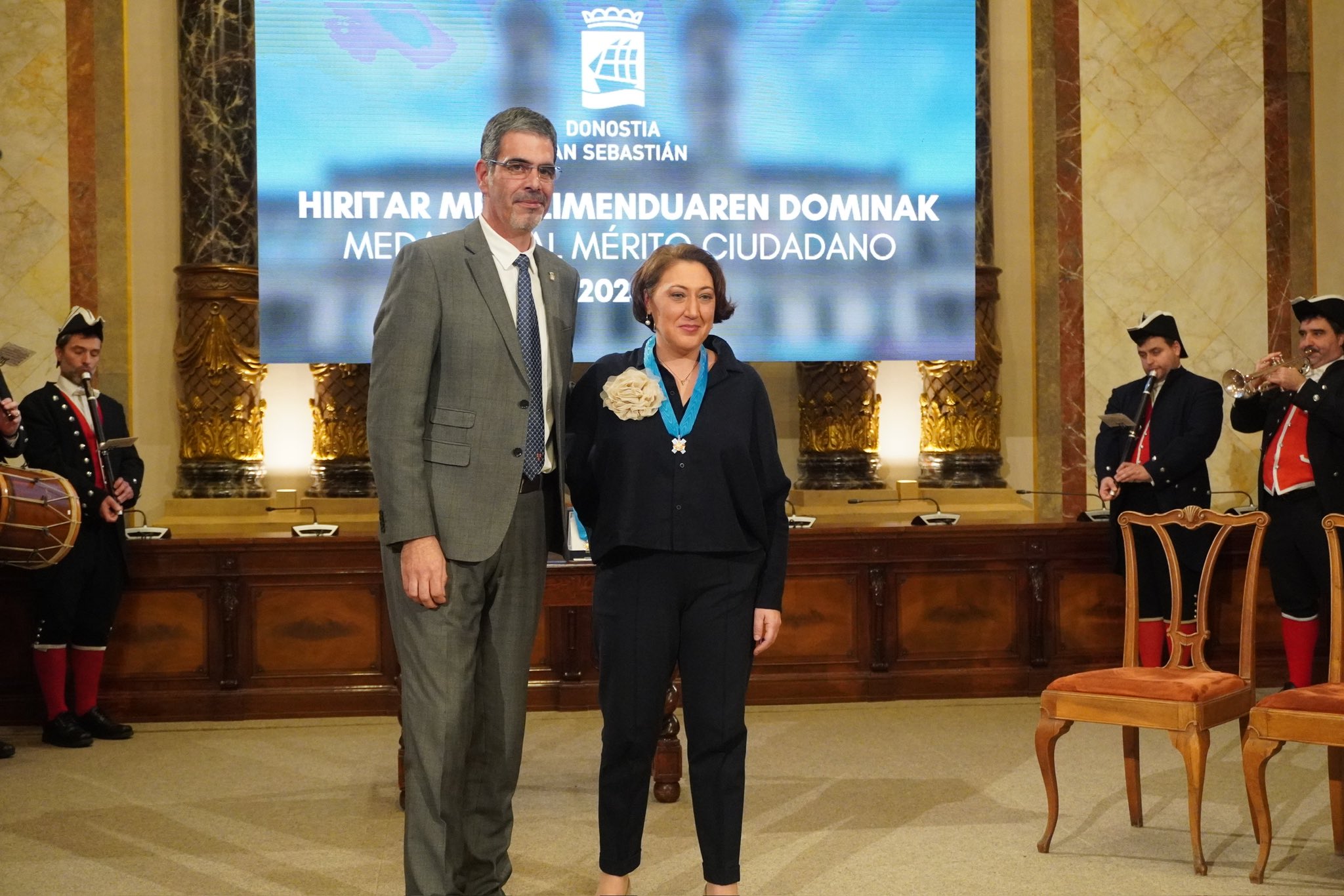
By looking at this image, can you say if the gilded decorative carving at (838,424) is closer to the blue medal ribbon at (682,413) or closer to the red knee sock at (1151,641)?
the red knee sock at (1151,641)

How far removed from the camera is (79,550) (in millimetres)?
5609

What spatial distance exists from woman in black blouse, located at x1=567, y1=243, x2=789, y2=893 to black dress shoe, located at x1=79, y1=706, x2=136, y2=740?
3.42 metres

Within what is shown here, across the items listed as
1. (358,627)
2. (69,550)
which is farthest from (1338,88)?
(69,550)

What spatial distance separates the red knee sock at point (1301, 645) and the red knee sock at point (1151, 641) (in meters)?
0.51

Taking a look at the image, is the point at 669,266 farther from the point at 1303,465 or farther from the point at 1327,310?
the point at 1303,465

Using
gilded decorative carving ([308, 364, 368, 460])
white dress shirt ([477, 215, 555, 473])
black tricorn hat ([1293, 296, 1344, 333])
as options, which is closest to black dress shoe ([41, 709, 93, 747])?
gilded decorative carving ([308, 364, 368, 460])

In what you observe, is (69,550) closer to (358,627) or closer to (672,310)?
(358,627)

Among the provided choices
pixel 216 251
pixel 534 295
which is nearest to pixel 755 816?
pixel 534 295

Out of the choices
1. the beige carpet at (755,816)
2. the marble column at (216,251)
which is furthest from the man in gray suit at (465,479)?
the marble column at (216,251)

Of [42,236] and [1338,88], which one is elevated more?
[1338,88]

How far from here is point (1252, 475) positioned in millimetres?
7891

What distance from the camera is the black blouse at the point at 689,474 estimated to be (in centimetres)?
290

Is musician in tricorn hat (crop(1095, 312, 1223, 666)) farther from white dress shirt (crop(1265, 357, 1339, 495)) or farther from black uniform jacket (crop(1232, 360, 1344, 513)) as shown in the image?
black uniform jacket (crop(1232, 360, 1344, 513))

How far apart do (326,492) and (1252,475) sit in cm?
530
